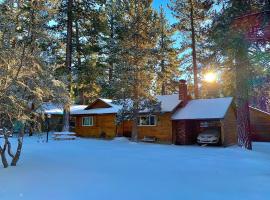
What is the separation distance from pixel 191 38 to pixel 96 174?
27219 mm

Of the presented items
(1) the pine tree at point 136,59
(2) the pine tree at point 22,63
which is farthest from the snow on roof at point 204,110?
(2) the pine tree at point 22,63

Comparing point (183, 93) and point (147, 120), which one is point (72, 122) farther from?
point (183, 93)

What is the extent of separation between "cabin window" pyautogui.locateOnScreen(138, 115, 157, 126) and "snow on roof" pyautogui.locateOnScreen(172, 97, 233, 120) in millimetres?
1891

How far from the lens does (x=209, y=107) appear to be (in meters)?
24.0

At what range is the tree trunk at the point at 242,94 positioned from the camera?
1427 centimetres

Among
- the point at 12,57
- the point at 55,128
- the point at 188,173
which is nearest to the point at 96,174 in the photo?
the point at 188,173

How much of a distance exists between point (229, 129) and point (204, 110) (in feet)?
7.97

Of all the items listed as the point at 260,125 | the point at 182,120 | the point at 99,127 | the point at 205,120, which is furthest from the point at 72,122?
the point at 260,125

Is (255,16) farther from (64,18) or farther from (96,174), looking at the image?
(64,18)

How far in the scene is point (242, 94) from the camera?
1677cm

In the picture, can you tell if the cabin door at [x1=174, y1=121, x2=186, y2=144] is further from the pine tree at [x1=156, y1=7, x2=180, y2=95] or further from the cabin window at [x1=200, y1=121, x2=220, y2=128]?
the pine tree at [x1=156, y1=7, x2=180, y2=95]

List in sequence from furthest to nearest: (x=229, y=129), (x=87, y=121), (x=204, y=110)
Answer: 1. (x=87, y=121)
2. (x=204, y=110)
3. (x=229, y=129)

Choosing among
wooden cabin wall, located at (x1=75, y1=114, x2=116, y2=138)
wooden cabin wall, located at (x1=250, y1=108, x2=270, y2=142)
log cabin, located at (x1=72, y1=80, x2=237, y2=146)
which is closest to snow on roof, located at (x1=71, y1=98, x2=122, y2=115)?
log cabin, located at (x1=72, y1=80, x2=237, y2=146)

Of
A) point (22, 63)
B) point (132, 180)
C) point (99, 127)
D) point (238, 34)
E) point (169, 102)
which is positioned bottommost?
point (132, 180)
